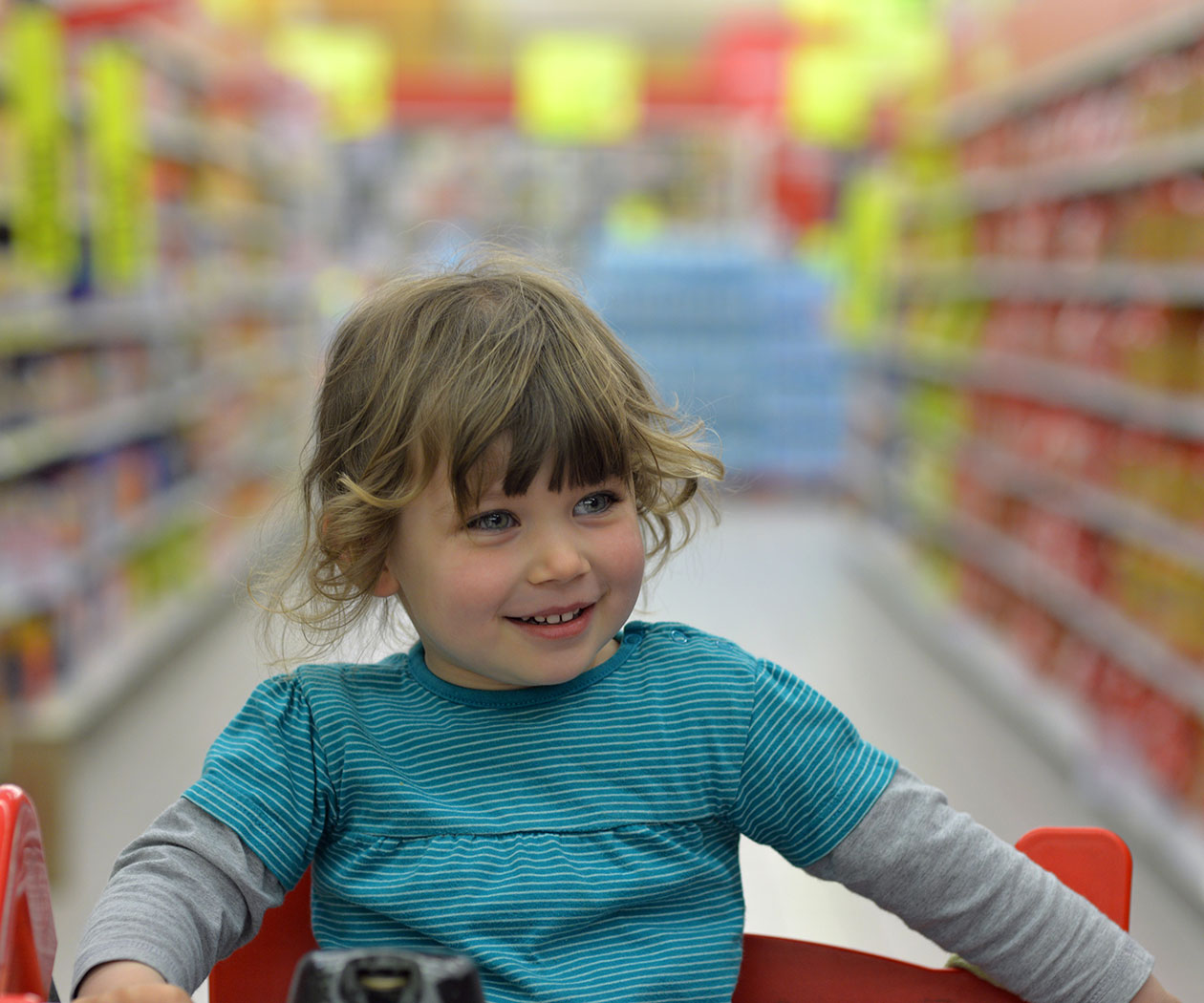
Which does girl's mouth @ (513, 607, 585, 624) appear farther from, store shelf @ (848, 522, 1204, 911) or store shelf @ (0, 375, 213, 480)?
store shelf @ (0, 375, 213, 480)

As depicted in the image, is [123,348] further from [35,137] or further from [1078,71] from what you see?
[1078,71]

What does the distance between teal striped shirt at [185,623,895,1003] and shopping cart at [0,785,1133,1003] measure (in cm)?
6

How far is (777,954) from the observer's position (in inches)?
49.2

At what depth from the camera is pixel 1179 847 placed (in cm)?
323

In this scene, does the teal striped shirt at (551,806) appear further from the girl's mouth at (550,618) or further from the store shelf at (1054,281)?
the store shelf at (1054,281)

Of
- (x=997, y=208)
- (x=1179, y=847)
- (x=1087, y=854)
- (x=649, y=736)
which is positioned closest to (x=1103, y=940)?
(x=1087, y=854)

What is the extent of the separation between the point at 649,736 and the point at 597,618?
0.11 meters

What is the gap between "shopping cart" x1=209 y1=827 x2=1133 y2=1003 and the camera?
1181mm

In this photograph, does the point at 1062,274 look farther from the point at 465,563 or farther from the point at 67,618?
the point at 465,563

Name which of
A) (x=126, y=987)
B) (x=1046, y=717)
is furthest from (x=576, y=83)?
(x=126, y=987)

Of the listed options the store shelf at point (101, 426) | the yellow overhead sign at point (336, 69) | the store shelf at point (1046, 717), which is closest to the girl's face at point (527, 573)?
the store shelf at point (1046, 717)

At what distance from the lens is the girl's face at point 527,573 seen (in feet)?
3.77

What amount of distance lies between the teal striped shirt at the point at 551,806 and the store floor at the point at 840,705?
1.02ft

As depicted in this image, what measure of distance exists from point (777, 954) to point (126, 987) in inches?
22.0
